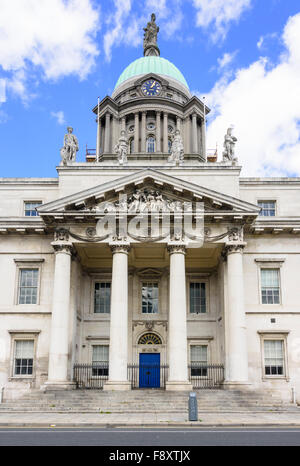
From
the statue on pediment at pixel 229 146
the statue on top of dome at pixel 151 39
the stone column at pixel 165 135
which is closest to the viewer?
the statue on pediment at pixel 229 146

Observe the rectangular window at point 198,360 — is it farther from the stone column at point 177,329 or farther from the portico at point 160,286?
the stone column at point 177,329

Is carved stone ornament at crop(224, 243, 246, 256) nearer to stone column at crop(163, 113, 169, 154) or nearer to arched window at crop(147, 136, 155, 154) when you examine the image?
stone column at crop(163, 113, 169, 154)

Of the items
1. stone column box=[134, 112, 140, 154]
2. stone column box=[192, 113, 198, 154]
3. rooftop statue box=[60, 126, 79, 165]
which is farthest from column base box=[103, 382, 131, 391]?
stone column box=[192, 113, 198, 154]

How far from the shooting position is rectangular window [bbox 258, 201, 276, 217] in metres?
35.5

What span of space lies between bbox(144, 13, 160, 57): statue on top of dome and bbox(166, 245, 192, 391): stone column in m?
41.7

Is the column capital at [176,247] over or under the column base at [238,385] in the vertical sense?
over

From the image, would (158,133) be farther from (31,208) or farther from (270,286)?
(270,286)

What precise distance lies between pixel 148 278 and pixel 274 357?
33.7ft

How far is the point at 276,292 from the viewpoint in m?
33.0

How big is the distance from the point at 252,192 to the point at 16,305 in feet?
58.6

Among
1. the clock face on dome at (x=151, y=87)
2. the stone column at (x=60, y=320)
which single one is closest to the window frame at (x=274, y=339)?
the stone column at (x=60, y=320)

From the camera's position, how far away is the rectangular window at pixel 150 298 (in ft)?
118

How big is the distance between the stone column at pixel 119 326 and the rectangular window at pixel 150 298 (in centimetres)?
613
